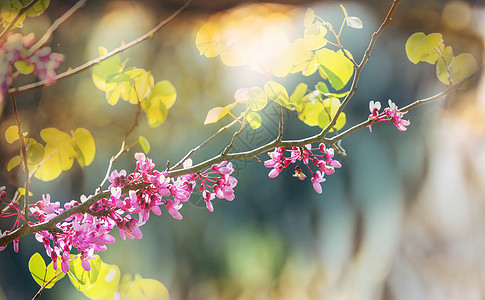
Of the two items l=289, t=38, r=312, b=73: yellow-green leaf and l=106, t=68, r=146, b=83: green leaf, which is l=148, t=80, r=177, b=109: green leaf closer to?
l=106, t=68, r=146, b=83: green leaf

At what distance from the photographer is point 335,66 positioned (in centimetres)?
61

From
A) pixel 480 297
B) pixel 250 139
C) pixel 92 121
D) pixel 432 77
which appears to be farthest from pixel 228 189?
pixel 480 297

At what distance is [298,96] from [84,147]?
1.35 ft

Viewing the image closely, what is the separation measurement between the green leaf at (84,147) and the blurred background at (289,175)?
0.02 meters

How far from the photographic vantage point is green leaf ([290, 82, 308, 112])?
639mm

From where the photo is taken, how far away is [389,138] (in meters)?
0.86

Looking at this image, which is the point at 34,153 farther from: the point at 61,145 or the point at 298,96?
the point at 298,96

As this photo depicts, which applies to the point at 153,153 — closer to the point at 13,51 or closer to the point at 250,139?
the point at 250,139

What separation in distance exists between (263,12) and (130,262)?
0.57m

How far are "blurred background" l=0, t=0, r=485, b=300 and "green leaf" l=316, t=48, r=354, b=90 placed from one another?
0.14m

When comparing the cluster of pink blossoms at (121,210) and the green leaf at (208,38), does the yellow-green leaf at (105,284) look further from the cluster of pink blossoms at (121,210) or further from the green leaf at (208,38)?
the green leaf at (208,38)

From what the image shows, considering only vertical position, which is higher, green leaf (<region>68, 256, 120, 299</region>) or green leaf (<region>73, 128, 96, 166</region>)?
green leaf (<region>73, 128, 96, 166</region>)

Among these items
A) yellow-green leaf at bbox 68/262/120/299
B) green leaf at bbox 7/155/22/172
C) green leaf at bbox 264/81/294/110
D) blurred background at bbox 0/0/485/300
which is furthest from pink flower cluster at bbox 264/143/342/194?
green leaf at bbox 7/155/22/172

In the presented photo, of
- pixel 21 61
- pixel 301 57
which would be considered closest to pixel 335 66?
pixel 301 57
